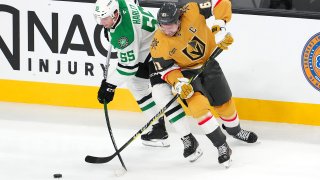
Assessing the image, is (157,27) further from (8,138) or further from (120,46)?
(8,138)

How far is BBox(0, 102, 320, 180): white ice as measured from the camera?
193 inches

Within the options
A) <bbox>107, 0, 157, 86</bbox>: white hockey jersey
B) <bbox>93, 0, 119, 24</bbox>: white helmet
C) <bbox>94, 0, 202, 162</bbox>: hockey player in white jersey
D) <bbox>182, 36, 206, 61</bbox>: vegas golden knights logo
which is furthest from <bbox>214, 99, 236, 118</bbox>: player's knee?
<bbox>93, 0, 119, 24</bbox>: white helmet

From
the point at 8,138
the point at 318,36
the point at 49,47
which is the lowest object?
the point at 8,138

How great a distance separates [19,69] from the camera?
235 inches

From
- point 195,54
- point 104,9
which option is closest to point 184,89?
point 195,54

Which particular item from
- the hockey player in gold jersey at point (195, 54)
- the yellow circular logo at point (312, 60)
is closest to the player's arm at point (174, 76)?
the hockey player in gold jersey at point (195, 54)

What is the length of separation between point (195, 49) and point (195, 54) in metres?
0.03

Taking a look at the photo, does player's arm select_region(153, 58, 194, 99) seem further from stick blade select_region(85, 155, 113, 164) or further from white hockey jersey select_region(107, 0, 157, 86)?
stick blade select_region(85, 155, 113, 164)

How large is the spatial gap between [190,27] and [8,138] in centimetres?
150

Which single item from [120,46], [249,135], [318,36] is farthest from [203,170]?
[318,36]

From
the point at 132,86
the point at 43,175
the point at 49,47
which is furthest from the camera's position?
the point at 49,47

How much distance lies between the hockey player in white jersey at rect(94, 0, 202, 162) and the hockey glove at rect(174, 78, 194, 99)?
8.4 inches

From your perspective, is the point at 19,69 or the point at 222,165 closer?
the point at 222,165

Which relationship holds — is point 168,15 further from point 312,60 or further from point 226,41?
point 312,60
